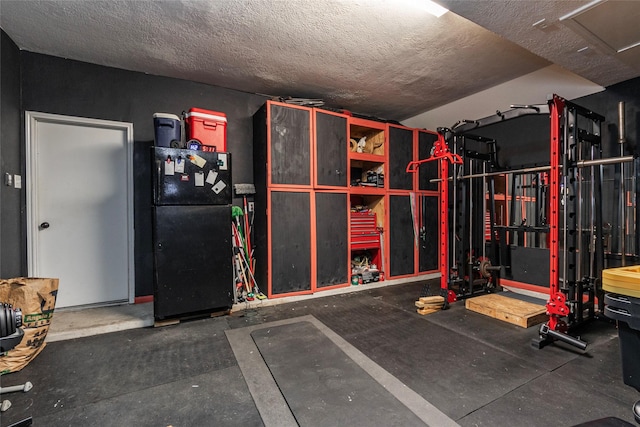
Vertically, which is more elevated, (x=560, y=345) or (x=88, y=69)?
(x=88, y=69)

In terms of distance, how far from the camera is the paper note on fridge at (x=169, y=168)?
269cm

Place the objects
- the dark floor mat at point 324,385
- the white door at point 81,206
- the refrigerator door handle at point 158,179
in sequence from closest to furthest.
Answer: the dark floor mat at point 324,385 < the refrigerator door handle at point 158,179 < the white door at point 81,206

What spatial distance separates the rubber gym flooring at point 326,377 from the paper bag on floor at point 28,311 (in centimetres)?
9

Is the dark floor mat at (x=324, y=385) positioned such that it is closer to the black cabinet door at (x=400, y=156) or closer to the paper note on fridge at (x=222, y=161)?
the paper note on fridge at (x=222, y=161)

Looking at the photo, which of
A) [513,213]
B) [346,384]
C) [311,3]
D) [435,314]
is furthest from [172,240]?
[513,213]

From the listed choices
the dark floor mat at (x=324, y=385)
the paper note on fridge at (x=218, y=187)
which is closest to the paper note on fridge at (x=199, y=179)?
the paper note on fridge at (x=218, y=187)

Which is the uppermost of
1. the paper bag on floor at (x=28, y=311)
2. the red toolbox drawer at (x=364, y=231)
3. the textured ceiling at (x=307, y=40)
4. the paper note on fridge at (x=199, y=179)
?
the textured ceiling at (x=307, y=40)

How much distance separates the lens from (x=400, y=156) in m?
4.39

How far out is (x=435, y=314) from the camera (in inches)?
118

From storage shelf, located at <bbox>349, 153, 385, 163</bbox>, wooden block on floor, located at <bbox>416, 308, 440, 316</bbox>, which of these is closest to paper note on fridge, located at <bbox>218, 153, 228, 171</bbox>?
storage shelf, located at <bbox>349, 153, 385, 163</bbox>

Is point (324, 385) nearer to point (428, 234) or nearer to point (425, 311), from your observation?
point (425, 311)

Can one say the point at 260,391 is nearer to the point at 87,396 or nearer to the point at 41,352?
the point at 87,396

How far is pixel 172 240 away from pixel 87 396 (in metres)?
1.34

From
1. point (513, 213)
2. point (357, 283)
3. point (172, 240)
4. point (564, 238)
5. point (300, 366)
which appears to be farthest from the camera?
point (357, 283)
